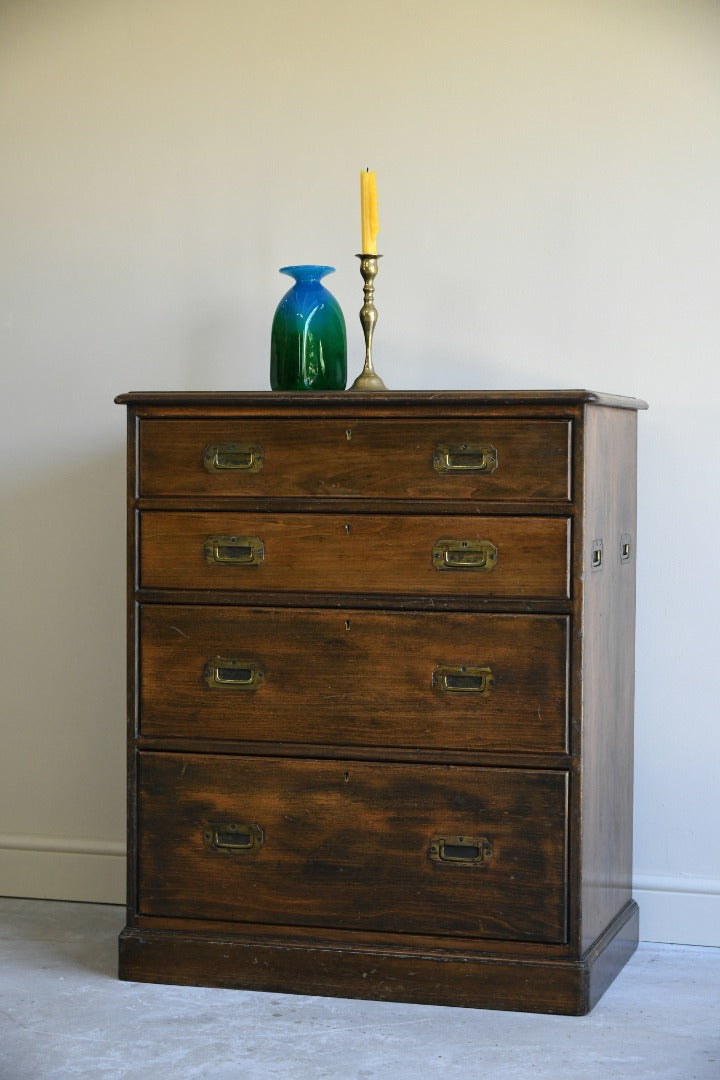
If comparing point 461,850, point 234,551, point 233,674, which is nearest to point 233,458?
point 234,551

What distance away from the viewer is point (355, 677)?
2.53m

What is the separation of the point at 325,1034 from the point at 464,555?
868mm

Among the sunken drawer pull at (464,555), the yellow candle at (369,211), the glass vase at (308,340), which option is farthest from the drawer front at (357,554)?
the yellow candle at (369,211)

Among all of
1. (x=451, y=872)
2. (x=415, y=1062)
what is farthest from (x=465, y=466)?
(x=415, y=1062)

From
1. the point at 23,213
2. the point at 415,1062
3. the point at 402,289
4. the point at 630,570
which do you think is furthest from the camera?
the point at 23,213

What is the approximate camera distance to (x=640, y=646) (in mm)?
2959

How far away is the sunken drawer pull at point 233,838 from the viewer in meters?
2.59

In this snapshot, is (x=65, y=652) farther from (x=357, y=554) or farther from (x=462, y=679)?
(x=462, y=679)

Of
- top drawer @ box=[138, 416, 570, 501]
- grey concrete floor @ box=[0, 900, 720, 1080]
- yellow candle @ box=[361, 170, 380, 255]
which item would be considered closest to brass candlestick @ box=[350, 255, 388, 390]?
yellow candle @ box=[361, 170, 380, 255]

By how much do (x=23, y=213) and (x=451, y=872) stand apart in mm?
1853

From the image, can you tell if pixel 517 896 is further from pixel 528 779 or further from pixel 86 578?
pixel 86 578

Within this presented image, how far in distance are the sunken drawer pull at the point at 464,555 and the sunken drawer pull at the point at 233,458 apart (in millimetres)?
371

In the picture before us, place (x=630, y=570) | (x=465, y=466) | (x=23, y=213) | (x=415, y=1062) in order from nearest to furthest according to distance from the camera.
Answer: (x=415, y=1062) → (x=465, y=466) → (x=630, y=570) → (x=23, y=213)

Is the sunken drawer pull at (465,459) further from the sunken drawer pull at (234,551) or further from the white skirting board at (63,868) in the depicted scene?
the white skirting board at (63,868)
